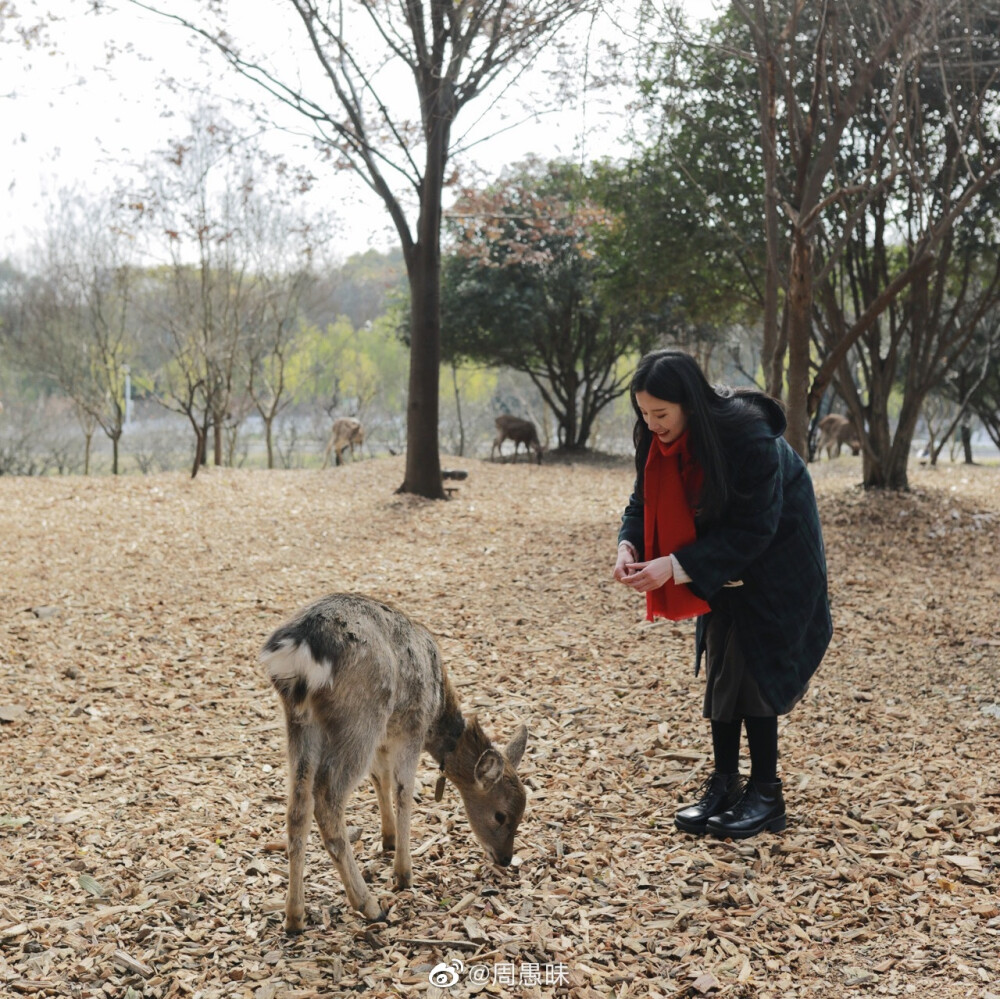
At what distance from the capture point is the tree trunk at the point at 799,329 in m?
8.24

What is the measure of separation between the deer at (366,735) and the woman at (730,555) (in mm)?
834

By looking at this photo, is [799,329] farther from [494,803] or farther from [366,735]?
[366,735]

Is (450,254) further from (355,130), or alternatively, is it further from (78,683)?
(78,683)

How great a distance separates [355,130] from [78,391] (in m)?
13.2

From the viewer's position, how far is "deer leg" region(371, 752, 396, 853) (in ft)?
12.1

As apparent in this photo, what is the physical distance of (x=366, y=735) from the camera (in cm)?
319

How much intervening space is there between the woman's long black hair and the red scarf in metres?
0.07

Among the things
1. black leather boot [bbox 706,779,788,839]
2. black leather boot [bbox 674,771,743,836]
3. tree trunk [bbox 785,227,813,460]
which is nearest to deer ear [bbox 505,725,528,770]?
black leather boot [bbox 674,771,743,836]

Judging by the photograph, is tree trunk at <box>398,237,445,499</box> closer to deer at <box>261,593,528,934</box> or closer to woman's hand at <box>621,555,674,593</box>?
deer at <box>261,593,528,934</box>

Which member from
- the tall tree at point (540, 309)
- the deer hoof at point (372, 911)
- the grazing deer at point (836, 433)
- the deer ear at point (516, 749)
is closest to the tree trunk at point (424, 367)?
the tall tree at point (540, 309)

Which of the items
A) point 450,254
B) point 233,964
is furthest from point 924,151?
point 450,254

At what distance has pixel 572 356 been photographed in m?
23.4

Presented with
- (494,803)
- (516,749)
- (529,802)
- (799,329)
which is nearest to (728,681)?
(516,749)
